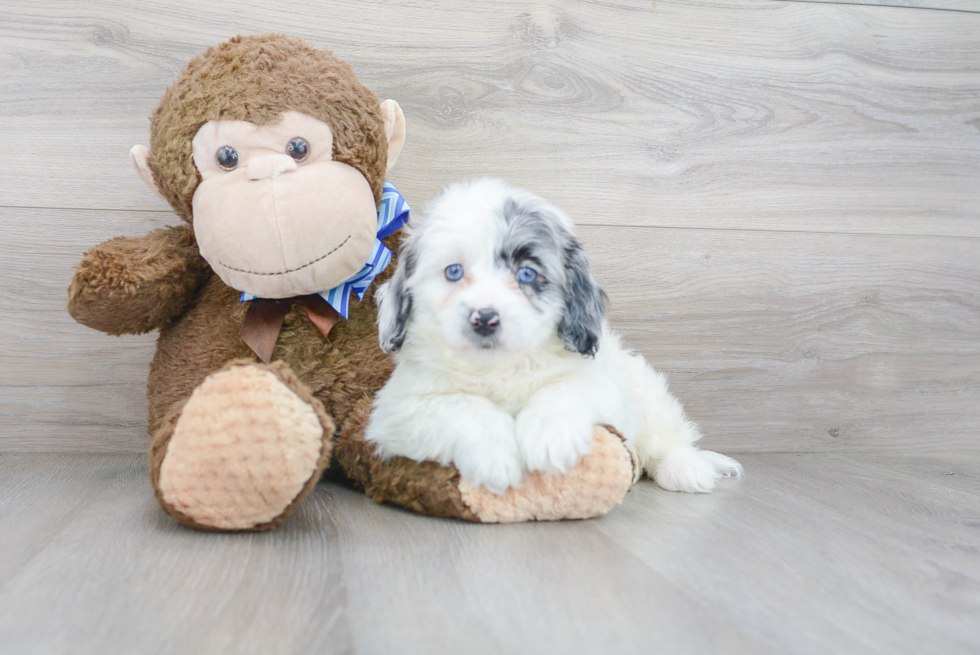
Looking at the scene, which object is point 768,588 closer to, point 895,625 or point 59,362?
point 895,625

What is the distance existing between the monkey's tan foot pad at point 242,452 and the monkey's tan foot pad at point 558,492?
277 millimetres

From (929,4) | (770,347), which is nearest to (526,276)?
(770,347)

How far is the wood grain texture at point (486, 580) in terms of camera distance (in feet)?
2.65

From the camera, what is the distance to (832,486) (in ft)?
5.50

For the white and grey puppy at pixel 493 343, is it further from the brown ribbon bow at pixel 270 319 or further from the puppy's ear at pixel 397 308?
the brown ribbon bow at pixel 270 319

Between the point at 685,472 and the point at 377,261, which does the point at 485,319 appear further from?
the point at 685,472

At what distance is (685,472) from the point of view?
1.56 m

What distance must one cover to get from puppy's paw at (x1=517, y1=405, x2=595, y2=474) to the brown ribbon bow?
49 centimetres

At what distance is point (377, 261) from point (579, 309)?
0.45 meters

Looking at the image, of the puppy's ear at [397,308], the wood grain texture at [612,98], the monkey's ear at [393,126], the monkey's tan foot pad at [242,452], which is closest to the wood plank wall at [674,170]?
the wood grain texture at [612,98]

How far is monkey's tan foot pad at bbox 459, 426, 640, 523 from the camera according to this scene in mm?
1217

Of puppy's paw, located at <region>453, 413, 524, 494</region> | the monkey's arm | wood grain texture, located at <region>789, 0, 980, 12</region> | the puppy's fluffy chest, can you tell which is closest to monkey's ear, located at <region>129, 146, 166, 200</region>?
the monkey's arm

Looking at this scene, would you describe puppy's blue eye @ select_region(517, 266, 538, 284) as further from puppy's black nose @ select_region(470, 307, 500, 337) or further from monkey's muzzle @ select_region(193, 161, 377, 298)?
monkey's muzzle @ select_region(193, 161, 377, 298)

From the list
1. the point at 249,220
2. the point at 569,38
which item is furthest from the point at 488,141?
the point at 249,220
